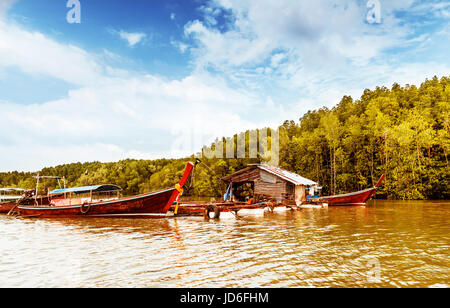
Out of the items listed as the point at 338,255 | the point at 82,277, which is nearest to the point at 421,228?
the point at 338,255

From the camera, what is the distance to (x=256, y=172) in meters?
33.3

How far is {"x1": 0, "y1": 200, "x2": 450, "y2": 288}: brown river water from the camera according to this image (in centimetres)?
721

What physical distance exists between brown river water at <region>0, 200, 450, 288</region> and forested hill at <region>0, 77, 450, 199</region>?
51.5 feet

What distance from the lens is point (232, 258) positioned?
937 centimetres

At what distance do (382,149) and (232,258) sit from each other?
4767 centimetres

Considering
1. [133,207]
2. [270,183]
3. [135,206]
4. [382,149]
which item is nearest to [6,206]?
[133,207]

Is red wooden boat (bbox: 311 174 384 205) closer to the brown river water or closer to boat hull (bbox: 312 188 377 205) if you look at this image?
boat hull (bbox: 312 188 377 205)

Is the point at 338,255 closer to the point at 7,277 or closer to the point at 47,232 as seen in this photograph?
the point at 7,277

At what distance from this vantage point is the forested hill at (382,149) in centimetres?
4234

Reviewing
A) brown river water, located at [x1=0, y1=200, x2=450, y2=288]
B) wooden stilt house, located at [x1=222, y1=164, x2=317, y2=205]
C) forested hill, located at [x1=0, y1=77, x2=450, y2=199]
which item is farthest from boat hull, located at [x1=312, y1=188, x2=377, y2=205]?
brown river water, located at [x1=0, y1=200, x2=450, y2=288]

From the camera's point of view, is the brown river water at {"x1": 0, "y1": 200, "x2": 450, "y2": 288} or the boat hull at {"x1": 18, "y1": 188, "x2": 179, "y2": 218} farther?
the boat hull at {"x1": 18, "y1": 188, "x2": 179, "y2": 218}

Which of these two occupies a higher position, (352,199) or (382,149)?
(382,149)

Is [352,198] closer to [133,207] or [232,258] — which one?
[133,207]
